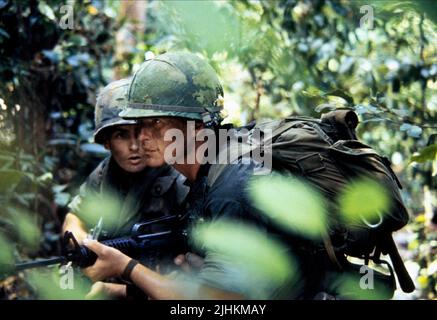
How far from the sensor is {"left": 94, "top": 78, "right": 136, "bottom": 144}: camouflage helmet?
4.39m

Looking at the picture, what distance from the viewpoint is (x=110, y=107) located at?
4.43 m

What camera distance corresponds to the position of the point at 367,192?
9.51 ft

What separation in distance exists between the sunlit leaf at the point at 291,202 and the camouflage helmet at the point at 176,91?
533 millimetres

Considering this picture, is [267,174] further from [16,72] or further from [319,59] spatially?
[319,59]

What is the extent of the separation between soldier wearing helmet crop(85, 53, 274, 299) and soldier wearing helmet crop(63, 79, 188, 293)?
73cm

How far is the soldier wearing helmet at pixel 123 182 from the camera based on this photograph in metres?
4.26

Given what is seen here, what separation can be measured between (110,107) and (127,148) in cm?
32

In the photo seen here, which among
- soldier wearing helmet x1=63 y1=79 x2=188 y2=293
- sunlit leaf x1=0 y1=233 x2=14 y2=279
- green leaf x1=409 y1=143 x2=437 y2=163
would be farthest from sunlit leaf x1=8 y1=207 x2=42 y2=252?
green leaf x1=409 y1=143 x2=437 y2=163

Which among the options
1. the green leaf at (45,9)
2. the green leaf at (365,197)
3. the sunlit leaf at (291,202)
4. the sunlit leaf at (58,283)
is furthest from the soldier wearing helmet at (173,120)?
the green leaf at (45,9)

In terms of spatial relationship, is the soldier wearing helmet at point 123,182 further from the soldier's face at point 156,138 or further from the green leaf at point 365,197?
the green leaf at point 365,197

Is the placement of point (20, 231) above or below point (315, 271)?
below

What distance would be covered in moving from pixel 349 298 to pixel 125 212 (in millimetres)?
1782

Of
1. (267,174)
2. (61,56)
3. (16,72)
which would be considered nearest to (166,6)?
(61,56)

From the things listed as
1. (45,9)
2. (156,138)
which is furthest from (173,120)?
(45,9)
